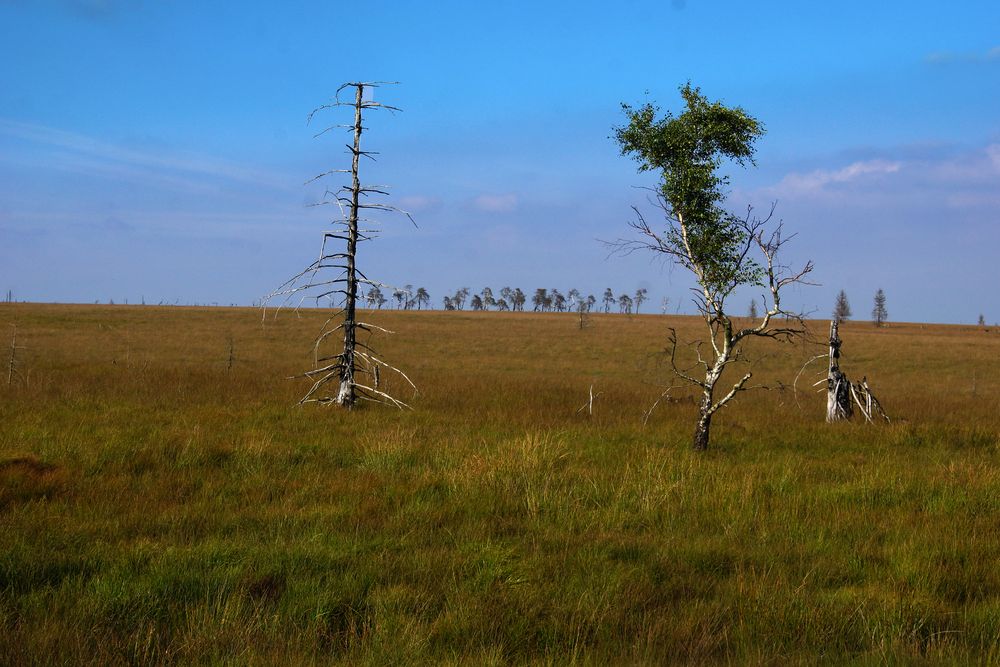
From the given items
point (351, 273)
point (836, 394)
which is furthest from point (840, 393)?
point (351, 273)

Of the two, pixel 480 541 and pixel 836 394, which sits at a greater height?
pixel 836 394

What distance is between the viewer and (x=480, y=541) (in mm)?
6090

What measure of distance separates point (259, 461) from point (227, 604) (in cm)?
509

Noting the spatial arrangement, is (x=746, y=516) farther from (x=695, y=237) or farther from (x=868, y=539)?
(x=695, y=237)

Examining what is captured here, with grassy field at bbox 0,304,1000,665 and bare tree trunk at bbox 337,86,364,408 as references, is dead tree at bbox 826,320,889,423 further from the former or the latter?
bare tree trunk at bbox 337,86,364,408

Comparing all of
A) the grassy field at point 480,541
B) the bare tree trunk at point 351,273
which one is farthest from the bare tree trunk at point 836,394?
the bare tree trunk at point 351,273

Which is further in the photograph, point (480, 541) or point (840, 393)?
point (840, 393)

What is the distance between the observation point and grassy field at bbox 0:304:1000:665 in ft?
14.3

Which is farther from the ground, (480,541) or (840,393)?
(840,393)

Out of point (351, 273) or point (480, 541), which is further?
point (351, 273)

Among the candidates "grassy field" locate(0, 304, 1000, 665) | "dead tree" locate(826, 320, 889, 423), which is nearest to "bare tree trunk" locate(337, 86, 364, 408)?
"grassy field" locate(0, 304, 1000, 665)

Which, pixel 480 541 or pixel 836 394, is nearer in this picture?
pixel 480 541

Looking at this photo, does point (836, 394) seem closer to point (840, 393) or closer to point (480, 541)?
point (840, 393)

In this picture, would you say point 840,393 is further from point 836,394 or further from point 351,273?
point 351,273
